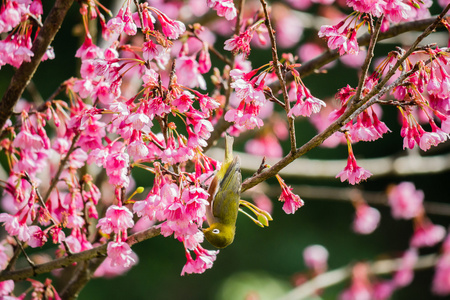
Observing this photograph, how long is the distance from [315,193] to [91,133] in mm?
1592

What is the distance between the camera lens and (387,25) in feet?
4.84

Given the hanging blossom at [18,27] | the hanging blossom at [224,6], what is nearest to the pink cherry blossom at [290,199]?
the hanging blossom at [224,6]

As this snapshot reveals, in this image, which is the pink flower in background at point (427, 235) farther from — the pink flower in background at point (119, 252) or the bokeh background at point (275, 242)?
the pink flower in background at point (119, 252)

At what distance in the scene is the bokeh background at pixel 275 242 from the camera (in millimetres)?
4820

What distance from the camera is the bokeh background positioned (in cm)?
482

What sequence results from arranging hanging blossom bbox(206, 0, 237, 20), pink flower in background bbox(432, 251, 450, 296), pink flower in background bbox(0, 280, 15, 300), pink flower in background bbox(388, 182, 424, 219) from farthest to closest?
pink flower in background bbox(432, 251, 450, 296) → pink flower in background bbox(388, 182, 424, 219) → pink flower in background bbox(0, 280, 15, 300) → hanging blossom bbox(206, 0, 237, 20)

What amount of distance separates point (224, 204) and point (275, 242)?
4.22 meters

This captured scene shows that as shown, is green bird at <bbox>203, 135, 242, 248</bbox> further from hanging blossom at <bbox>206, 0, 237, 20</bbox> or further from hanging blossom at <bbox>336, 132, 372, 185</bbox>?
hanging blossom at <bbox>206, 0, 237, 20</bbox>

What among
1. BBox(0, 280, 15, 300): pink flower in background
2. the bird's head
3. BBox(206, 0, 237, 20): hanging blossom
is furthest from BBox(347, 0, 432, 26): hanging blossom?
BBox(0, 280, 15, 300): pink flower in background

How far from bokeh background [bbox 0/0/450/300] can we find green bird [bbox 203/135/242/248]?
3.39 m

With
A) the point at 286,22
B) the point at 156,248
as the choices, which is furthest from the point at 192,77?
the point at 156,248

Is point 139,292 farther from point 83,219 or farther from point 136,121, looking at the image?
point 136,121

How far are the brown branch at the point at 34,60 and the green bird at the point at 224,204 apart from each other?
1.78ft

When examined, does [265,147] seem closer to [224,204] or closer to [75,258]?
[224,204]
